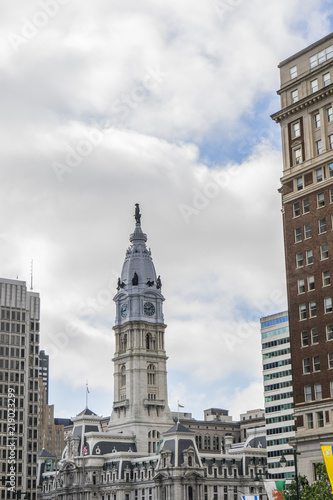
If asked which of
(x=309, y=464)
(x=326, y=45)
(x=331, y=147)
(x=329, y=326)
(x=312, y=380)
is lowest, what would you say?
(x=309, y=464)

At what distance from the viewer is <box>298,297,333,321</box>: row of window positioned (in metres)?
73.3

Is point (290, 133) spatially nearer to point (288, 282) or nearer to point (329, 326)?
point (288, 282)

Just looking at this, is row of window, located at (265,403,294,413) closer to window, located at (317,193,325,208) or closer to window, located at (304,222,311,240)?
window, located at (304,222,311,240)

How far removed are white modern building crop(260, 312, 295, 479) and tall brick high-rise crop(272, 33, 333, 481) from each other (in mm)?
94058

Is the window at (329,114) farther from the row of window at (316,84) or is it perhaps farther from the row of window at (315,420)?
the row of window at (315,420)

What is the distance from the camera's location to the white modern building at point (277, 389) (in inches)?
6634

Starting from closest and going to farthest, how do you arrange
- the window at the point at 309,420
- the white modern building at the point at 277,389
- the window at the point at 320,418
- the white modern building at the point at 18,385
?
the window at the point at 320,418, the window at the point at 309,420, the white modern building at the point at 277,389, the white modern building at the point at 18,385

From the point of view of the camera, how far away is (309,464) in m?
70.7

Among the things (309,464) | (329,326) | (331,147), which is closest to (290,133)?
(331,147)

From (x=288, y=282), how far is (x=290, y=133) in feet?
48.8

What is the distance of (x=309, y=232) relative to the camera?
7650 cm

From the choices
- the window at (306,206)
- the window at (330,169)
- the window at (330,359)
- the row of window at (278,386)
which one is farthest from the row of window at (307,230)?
the row of window at (278,386)

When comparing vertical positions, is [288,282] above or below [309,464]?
above

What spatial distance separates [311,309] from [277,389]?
3984 inches
